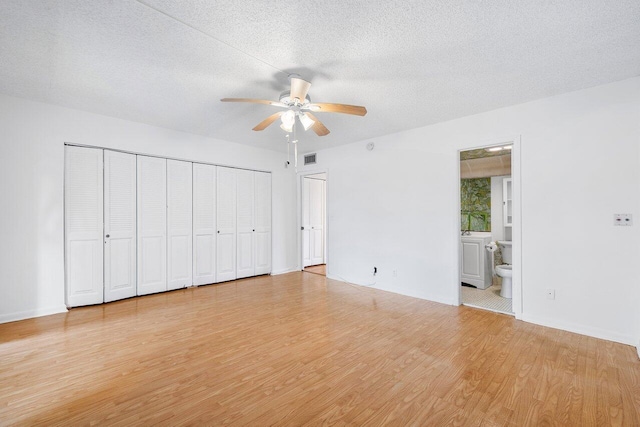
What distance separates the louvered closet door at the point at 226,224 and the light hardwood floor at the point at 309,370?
5.33 ft

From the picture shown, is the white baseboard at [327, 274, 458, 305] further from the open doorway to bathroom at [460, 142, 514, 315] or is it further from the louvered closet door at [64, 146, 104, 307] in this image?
the louvered closet door at [64, 146, 104, 307]

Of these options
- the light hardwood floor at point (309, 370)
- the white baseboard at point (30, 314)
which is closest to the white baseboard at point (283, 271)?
the light hardwood floor at point (309, 370)

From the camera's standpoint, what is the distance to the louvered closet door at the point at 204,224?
4828 millimetres

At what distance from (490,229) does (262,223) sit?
181 inches

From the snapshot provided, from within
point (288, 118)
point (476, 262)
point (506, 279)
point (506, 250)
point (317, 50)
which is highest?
point (317, 50)

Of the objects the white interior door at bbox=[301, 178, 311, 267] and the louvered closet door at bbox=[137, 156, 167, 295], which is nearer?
the louvered closet door at bbox=[137, 156, 167, 295]

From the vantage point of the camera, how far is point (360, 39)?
2.11 m

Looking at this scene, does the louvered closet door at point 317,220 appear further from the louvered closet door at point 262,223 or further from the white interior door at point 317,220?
the louvered closet door at point 262,223

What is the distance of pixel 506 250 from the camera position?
5250 mm

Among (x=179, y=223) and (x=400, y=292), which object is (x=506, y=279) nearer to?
(x=400, y=292)

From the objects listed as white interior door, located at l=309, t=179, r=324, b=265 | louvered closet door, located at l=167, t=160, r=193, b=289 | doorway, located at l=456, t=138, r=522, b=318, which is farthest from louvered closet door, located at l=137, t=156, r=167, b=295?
doorway, located at l=456, t=138, r=522, b=318

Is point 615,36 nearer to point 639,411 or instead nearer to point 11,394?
point 639,411

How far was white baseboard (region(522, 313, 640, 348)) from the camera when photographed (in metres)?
2.69

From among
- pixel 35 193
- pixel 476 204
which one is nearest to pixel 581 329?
pixel 476 204
